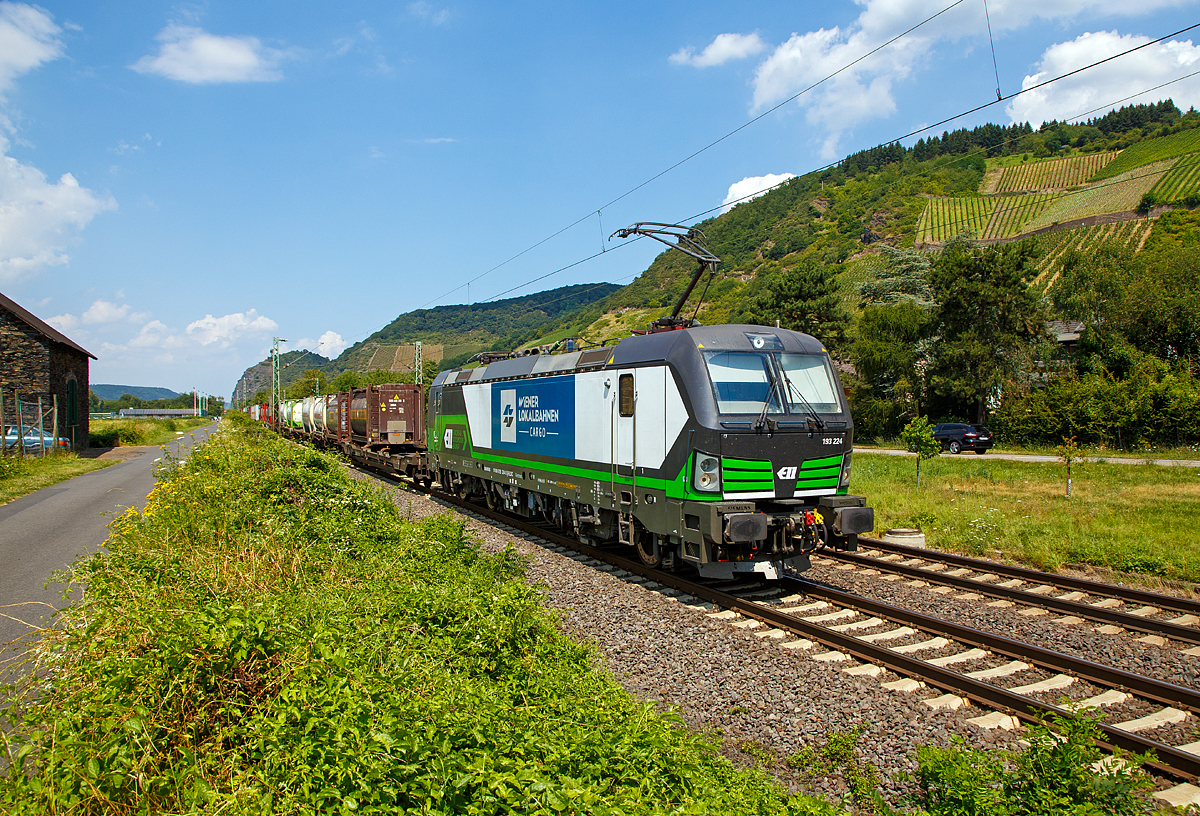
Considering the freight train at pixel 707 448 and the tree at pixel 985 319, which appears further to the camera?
the tree at pixel 985 319

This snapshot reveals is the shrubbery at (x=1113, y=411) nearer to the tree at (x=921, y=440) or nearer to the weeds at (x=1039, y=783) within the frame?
the tree at (x=921, y=440)

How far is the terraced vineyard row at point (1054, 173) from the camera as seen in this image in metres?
97.2

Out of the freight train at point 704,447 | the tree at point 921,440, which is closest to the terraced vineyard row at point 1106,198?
the tree at point 921,440

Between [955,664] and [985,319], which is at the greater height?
[985,319]

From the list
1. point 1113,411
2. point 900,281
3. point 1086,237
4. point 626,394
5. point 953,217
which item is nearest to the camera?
point 626,394

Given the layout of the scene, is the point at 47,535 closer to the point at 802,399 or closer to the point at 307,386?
the point at 802,399

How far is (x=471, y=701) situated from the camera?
14.0 feet

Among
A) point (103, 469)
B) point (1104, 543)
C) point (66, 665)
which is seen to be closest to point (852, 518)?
point (1104, 543)

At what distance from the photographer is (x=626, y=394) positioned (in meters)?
10.1

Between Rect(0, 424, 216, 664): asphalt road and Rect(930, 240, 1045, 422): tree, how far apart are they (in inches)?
1637

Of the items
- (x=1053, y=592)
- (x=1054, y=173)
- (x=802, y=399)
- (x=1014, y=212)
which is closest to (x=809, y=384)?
(x=802, y=399)

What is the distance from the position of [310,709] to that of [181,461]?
52.4 ft

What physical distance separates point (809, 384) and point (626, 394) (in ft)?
8.68

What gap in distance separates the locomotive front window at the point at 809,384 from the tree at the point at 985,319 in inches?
1411
